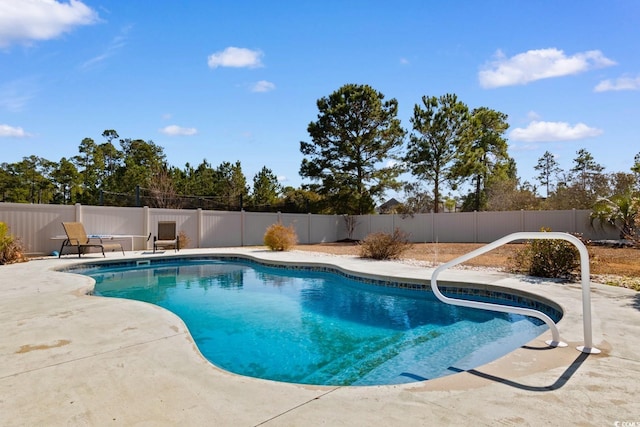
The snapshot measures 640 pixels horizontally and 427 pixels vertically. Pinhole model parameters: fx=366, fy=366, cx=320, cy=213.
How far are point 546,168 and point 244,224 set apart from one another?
3301 cm

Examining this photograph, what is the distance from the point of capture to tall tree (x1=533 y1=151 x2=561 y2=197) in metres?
35.6

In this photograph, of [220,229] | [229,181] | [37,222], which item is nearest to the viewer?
[37,222]

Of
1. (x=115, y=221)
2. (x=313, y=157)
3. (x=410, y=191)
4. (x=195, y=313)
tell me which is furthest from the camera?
(x=410, y=191)

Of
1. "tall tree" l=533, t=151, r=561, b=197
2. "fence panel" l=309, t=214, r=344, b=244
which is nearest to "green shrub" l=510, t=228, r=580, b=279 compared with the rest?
"fence panel" l=309, t=214, r=344, b=244

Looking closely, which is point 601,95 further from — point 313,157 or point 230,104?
point 313,157

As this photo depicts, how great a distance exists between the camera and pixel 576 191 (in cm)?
2064

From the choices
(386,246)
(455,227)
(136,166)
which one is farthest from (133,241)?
(136,166)

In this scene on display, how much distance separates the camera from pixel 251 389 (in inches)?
91.3

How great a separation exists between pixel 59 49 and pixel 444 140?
1841 cm

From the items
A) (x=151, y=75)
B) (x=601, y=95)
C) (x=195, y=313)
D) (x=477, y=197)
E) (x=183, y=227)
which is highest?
(x=151, y=75)

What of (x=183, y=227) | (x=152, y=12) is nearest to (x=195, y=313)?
(x=152, y=12)

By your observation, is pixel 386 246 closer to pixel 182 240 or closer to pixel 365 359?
pixel 365 359

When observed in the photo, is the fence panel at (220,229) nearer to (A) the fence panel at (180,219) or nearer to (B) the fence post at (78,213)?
(A) the fence panel at (180,219)

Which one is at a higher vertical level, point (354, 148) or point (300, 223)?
point (354, 148)
